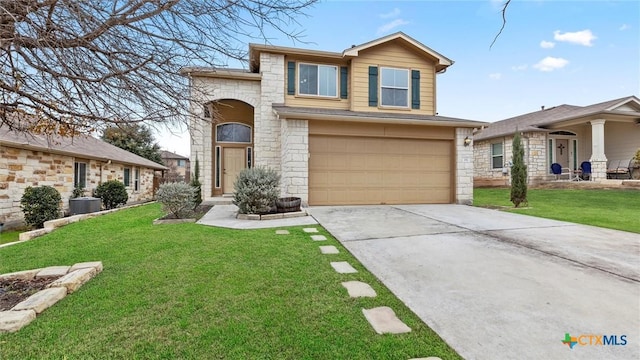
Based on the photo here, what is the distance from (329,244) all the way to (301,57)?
7.89 metres

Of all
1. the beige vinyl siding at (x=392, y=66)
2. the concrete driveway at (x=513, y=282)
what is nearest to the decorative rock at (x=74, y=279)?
the concrete driveway at (x=513, y=282)

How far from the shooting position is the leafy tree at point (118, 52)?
2273 millimetres

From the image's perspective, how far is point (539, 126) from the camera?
14586 millimetres

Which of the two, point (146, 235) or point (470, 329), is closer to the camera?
point (470, 329)

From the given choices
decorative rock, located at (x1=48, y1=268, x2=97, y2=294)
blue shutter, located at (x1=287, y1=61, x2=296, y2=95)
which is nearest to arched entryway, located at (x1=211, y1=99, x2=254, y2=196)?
blue shutter, located at (x1=287, y1=61, x2=296, y2=95)

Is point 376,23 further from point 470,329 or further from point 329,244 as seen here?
point 470,329

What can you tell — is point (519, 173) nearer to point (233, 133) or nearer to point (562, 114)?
point (562, 114)

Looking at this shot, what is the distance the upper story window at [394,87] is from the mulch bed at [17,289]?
33.4 ft

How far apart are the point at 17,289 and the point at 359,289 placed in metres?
3.72

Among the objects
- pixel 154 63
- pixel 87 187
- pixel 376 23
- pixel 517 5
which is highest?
pixel 376 23

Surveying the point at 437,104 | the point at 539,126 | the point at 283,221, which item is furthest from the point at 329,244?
the point at 539,126

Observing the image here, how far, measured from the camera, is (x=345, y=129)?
359 inches

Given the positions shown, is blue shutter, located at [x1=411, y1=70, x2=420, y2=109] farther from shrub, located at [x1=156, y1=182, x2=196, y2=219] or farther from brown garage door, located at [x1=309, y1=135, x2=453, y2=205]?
shrub, located at [x1=156, y1=182, x2=196, y2=219]

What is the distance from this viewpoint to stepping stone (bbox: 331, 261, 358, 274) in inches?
134
